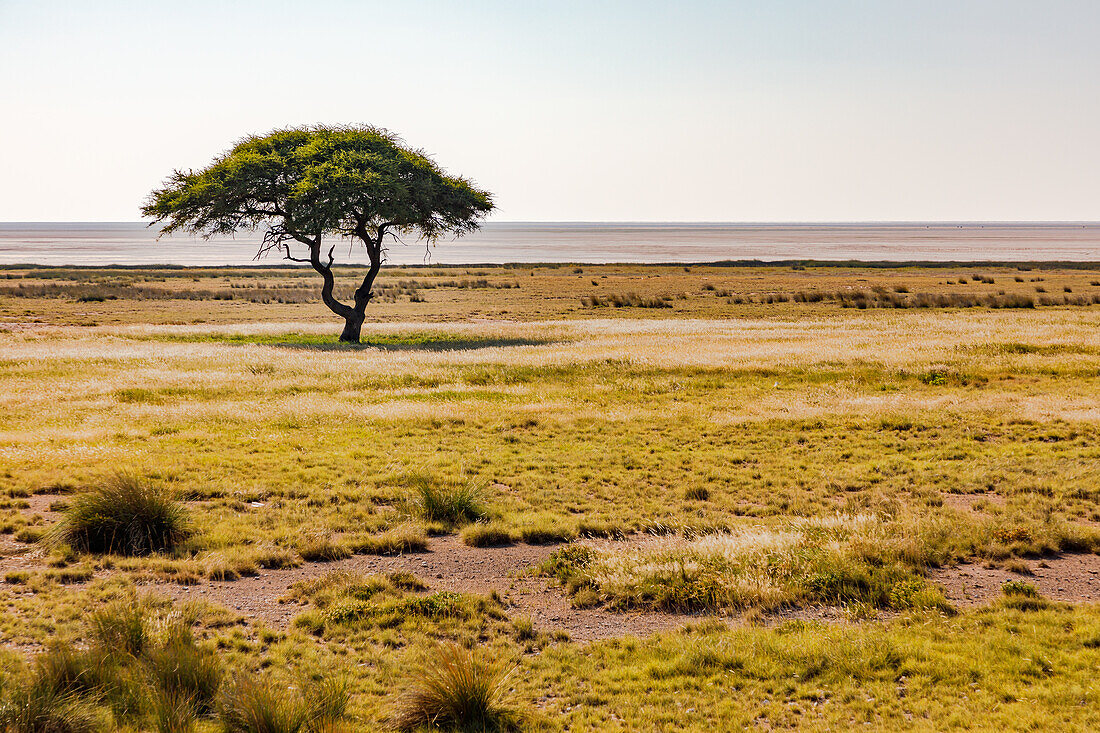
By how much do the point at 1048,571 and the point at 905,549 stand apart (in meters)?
1.87

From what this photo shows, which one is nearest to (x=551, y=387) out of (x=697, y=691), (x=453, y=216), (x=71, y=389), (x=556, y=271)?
(x=71, y=389)

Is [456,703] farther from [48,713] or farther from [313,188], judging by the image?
[313,188]

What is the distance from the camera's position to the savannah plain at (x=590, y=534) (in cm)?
752

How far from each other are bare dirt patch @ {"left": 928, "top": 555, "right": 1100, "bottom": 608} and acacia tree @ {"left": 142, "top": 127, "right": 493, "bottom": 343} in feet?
113

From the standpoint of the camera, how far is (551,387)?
86.9 ft

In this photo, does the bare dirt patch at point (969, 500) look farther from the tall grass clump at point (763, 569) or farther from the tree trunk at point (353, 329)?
the tree trunk at point (353, 329)

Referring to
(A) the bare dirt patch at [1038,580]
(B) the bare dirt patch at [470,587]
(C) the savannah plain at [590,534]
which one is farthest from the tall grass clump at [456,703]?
(A) the bare dirt patch at [1038,580]

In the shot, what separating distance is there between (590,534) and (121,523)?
7.03m

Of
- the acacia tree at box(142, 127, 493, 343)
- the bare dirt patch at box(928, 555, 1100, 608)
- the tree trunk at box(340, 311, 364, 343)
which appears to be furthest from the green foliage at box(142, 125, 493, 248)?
the bare dirt patch at box(928, 555, 1100, 608)

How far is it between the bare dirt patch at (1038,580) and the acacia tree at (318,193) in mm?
34419

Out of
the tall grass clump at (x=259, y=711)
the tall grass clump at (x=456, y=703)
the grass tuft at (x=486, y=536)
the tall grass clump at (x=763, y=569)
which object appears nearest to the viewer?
the tall grass clump at (x=259, y=711)

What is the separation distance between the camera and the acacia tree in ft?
133

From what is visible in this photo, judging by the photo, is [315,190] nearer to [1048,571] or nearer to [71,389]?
[71,389]

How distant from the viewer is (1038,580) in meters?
10.4
